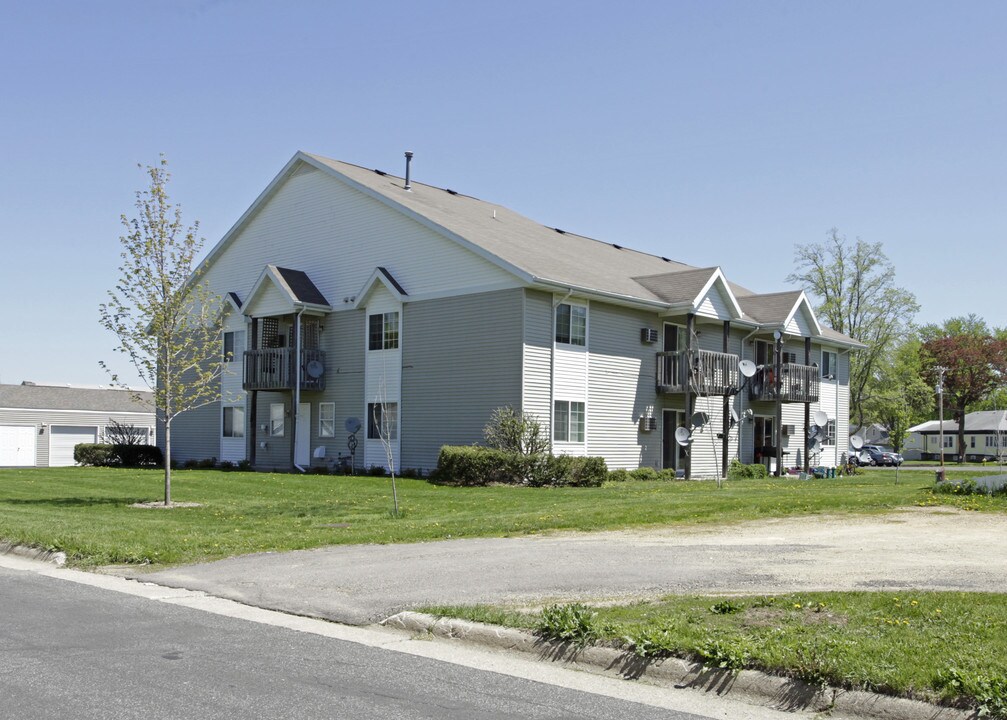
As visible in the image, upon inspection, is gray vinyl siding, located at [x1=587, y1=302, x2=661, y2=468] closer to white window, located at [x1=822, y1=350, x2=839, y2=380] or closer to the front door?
the front door

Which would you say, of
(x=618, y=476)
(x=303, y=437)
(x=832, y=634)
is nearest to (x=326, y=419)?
(x=303, y=437)

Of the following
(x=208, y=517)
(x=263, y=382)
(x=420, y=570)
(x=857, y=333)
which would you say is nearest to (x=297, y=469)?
(x=263, y=382)

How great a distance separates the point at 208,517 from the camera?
18125 mm

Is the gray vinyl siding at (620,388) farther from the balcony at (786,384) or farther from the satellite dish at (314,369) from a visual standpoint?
the satellite dish at (314,369)

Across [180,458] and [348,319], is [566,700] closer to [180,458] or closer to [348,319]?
[348,319]

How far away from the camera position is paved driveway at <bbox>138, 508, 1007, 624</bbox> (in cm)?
998

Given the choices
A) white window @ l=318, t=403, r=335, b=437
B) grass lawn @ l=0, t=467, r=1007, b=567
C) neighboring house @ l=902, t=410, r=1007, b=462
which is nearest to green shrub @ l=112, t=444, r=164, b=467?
white window @ l=318, t=403, r=335, b=437

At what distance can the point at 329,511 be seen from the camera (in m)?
18.8

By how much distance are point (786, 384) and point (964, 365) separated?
5401 centimetres

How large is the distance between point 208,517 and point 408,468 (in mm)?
13237

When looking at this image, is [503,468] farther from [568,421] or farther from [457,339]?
[457,339]

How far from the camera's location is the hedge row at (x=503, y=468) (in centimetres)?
2575

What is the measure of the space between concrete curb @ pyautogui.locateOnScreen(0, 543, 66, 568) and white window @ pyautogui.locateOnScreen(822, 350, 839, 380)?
34.6 metres

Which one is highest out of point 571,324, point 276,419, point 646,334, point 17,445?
point 571,324
